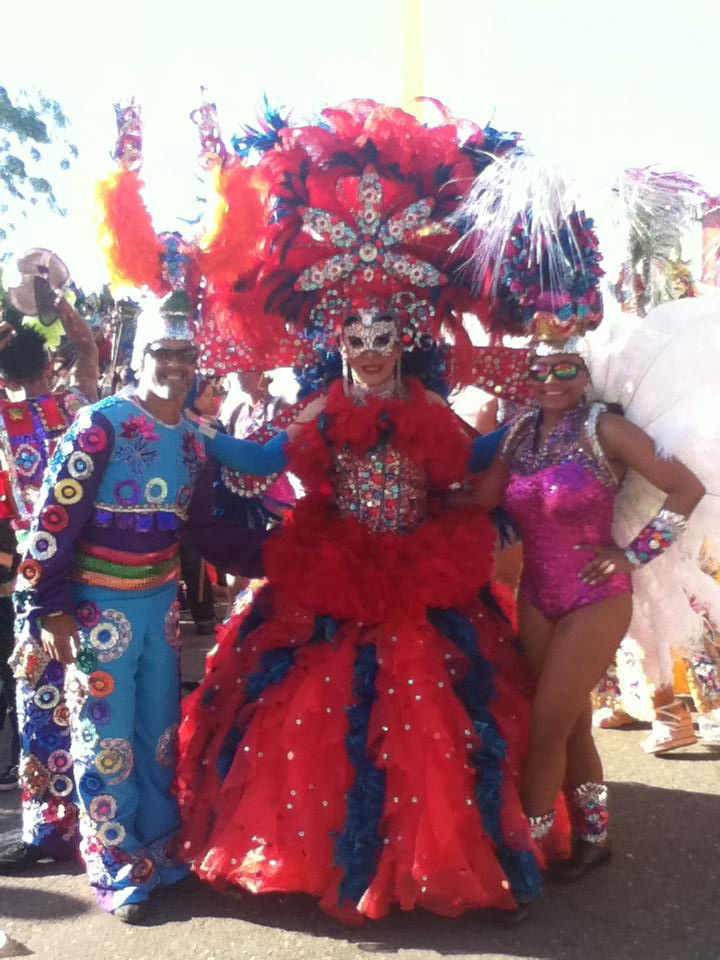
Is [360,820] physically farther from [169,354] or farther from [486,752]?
[169,354]

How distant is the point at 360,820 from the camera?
2.90m

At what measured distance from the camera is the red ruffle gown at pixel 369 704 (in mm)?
2893

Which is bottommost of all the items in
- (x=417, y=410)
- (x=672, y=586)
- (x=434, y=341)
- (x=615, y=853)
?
(x=615, y=853)

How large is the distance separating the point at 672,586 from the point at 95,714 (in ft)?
6.76

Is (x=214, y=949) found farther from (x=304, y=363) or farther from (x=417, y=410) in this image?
(x=304, y=363)

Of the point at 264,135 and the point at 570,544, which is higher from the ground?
the point at 264,135

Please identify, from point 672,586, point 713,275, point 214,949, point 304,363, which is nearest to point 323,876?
point 214,949

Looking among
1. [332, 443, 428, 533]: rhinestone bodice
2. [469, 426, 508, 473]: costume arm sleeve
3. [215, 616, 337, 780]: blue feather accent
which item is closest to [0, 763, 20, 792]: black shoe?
[215, 616, 337, 780]: blue feather accent

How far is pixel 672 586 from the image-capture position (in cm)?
338

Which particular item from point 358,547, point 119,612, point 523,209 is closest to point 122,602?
point 119,612

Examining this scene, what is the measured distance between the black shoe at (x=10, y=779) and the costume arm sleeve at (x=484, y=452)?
2562 mm

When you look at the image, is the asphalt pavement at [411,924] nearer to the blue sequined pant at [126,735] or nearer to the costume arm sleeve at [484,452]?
the blue sequined pant at [126,735]

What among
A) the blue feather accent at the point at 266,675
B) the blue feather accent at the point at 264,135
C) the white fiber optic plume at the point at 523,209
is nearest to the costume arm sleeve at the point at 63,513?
the blue feather accent at the point at 266,675

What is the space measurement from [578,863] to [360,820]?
89 centimetres
